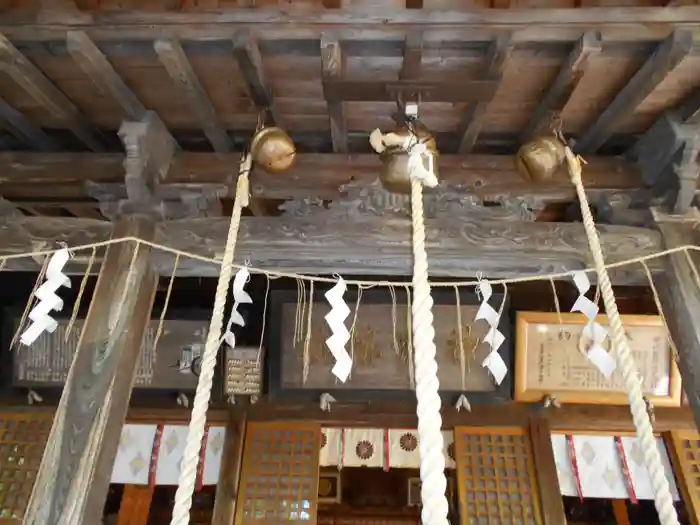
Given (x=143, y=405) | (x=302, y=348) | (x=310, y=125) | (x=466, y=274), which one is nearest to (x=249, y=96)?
(x=310, y=125)

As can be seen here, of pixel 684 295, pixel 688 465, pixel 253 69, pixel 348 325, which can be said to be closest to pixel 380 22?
pixel 253 69

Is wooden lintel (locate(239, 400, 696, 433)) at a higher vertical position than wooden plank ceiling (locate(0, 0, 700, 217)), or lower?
lower

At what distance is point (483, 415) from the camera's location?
4145 mm

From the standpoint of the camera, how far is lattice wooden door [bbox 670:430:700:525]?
12.5 feet

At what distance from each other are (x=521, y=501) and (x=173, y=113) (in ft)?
10.2

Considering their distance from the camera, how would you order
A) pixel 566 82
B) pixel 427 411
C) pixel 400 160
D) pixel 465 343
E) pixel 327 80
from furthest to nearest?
pixel 465 343
pixel 400 160
pixel 566 82
pixel 327 80
pixel 427 411

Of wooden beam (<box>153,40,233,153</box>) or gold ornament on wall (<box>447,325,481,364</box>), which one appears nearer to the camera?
wooden beam (<box>153,40,233,153</box>)

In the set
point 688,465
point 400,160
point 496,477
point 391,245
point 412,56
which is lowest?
point 496,477

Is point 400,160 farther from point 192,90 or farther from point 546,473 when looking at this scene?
point 546,473

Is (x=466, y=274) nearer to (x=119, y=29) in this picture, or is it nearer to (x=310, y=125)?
(x=310, y=125)

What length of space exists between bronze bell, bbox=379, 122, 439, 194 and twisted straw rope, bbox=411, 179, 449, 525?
0.68m

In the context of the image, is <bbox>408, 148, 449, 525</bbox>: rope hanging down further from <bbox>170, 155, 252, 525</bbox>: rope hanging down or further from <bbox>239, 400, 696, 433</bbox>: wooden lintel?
<bbox>239, 400, 696, 433</bbox>: wooden lintel

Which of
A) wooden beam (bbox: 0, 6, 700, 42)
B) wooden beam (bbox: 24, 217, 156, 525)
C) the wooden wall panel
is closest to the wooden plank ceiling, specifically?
wooden beam (bbox: 0, 6, 700, 42)

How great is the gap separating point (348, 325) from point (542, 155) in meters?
1.81
